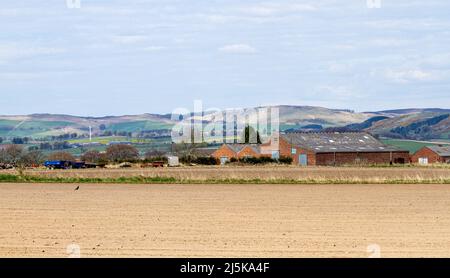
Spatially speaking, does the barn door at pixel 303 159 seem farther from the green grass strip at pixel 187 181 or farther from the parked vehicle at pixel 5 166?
the green grass strip at pixel 187 181

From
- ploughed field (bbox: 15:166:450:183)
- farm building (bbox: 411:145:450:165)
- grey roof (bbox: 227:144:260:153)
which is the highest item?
grey roof (bbox: 227:144:260:153)

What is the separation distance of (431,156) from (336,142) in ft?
57.4

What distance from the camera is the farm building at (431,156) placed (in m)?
121

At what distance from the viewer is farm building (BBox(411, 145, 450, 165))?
120625 mm

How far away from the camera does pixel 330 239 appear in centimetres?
2380

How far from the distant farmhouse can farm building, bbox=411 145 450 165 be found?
738 centimetres

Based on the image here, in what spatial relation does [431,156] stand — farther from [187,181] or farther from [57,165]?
[187,181]

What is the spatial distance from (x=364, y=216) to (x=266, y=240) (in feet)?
26.3

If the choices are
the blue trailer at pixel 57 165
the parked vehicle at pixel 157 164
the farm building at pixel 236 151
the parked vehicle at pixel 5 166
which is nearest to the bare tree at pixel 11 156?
the parked vehicle at pixel 5 166

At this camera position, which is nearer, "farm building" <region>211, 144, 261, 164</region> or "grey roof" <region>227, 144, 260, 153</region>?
"farm building" <region>211, 144, 261, 164</region>

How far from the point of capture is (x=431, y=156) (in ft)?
399

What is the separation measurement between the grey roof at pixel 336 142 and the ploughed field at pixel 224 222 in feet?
209

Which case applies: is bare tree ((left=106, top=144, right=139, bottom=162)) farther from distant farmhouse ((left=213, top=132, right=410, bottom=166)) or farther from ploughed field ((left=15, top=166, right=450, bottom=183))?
ploughed field ((left=15, top=166, right=450, bottom=183))

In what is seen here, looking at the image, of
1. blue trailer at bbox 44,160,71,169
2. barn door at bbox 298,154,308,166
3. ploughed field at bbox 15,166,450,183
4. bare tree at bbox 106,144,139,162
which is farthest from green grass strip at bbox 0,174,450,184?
bare tree at bbox 106,144,139,162
